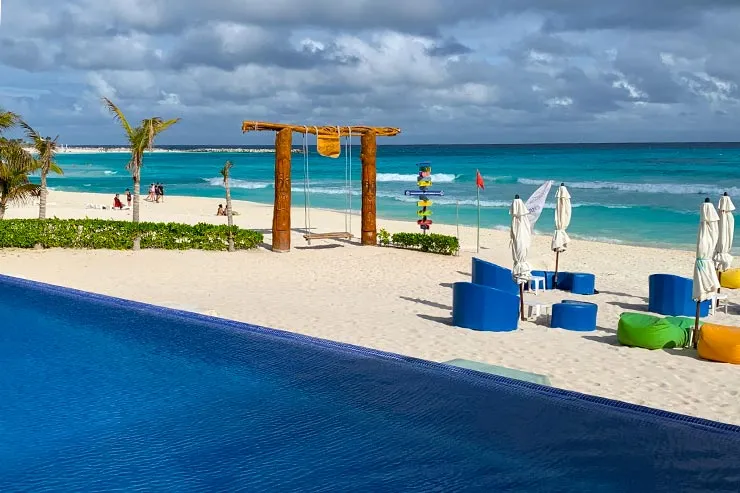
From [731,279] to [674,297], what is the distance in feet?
7.77

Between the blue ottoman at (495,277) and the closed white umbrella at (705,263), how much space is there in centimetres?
312

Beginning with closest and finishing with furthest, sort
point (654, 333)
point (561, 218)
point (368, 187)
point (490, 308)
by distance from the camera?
point (654, 333), point (490, 308), point (561, 218), point (368, 187)

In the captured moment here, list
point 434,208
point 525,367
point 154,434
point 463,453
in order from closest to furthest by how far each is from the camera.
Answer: point 463,453 < point 154,434 < point 525,367 < point 434,208

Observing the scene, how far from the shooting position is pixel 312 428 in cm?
733

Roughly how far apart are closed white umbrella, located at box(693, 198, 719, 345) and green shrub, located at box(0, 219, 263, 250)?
418 inches

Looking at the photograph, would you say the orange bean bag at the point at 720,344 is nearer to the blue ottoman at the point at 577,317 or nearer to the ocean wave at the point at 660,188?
the blue ottoman at the point at 577,317

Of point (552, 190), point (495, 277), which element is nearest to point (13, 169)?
point (495, 277)

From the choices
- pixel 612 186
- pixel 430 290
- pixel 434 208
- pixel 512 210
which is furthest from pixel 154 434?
pixel 612 186

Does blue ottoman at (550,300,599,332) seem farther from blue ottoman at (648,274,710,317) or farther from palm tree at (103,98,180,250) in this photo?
palm tree at (103,98,180,250)

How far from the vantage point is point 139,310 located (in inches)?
470

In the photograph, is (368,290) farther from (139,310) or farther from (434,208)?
(434,208)

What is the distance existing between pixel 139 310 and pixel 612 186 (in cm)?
4277

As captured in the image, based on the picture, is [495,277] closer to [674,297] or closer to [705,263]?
[674,297]

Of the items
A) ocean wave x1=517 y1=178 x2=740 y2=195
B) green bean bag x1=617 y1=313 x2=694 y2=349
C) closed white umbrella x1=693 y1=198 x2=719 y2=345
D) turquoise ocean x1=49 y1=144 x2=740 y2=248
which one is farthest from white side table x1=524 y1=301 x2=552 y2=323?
ocean wave x1=517 y1=178 x2=740 y2=195
